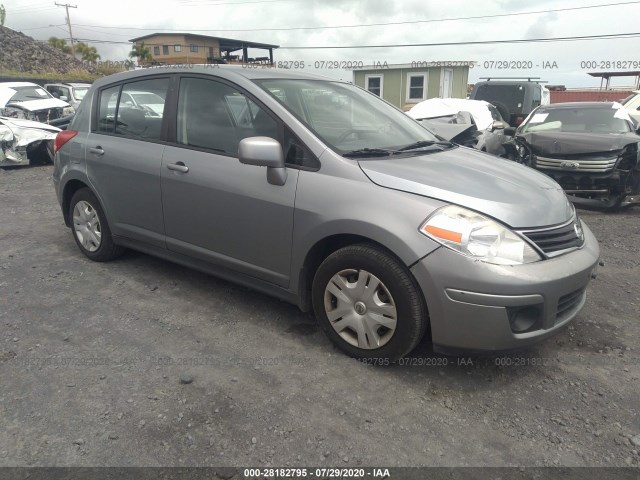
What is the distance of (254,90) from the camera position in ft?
10.6

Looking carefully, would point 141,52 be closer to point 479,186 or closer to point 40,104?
point 40,104

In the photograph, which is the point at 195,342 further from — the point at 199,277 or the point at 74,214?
the point at 74,214

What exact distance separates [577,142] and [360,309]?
5.51 m

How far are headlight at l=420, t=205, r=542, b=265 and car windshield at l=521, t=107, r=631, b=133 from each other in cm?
598

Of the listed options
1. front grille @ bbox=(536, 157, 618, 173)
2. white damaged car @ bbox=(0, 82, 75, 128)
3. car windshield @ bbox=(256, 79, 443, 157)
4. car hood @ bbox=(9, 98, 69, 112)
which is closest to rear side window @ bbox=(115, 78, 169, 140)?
car windshield @ bbox=(256, 79, 443, 157)

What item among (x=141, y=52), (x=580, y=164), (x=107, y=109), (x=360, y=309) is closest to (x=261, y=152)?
(x=360, y=309)

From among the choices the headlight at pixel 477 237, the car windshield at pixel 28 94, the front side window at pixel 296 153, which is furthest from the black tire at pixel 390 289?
the car windshield at pixel 28 94

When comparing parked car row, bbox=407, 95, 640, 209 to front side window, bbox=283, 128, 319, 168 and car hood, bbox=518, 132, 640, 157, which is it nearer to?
car hood, bbox=518, 132, 640, 157

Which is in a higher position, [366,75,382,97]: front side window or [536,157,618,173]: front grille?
[366,75,382,97]: front side window

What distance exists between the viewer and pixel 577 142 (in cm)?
684

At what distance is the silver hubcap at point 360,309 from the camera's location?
2.72 m

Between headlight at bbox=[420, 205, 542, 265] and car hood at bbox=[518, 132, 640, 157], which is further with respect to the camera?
car hood at bbox=[518, 132, 640, 157]

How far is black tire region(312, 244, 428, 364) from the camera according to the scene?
8.55 feet

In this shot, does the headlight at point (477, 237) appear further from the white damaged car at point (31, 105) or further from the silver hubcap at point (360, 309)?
the white damaged car at point (31, 105)
